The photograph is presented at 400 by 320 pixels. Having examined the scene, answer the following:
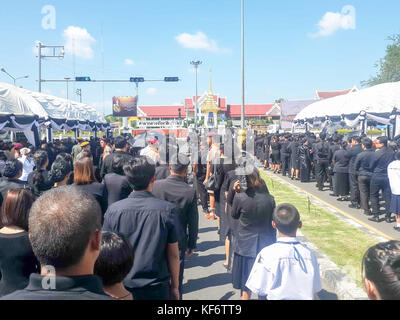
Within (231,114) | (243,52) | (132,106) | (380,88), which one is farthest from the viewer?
(231,114)

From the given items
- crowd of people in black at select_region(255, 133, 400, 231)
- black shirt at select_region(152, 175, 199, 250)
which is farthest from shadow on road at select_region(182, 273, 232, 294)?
crowd of people in black at select_region(255, 133, 400, 231)

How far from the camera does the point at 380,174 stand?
28.7 feet

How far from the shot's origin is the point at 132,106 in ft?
185

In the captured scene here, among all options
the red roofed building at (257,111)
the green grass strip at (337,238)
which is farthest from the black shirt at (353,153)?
the red roofed building at (257,111)

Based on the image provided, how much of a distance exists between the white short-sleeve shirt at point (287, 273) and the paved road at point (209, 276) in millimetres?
1964

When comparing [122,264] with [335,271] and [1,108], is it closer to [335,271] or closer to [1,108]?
[335,271]

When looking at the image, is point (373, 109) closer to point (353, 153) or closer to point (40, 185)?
point (353, 153)

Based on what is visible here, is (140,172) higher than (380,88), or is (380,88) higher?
(380,88)

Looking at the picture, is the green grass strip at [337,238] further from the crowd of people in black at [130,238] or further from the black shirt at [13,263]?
the black shirt at [13,263]

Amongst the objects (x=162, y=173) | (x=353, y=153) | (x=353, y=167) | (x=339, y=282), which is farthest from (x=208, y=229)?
(x=353, y=153)

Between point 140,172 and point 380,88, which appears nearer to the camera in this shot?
point 140,172
